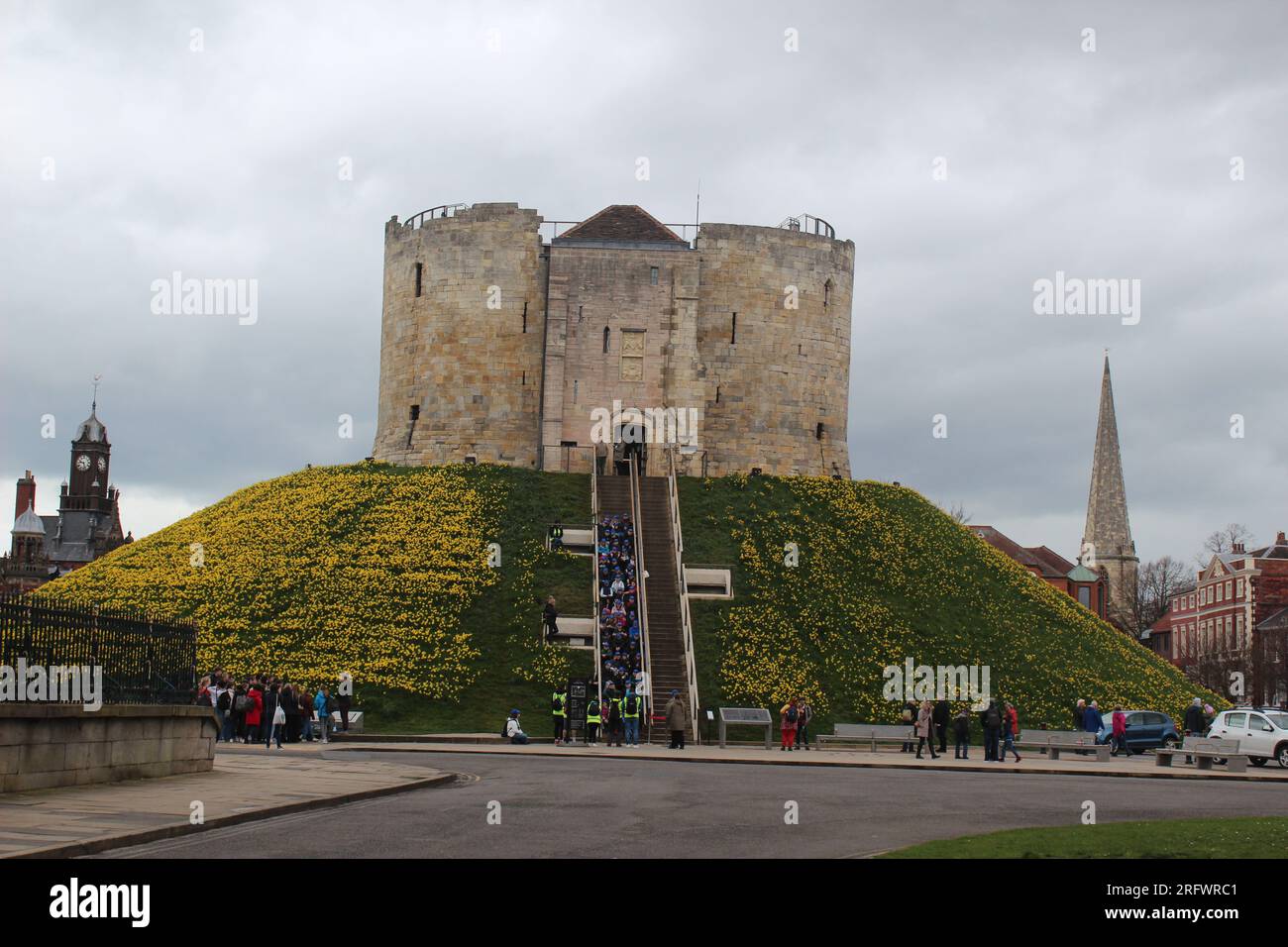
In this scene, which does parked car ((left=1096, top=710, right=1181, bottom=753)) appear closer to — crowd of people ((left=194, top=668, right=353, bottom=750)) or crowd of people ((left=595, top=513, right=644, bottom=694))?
crowd of people ((left=595, top=513, right=644, bottom=694))

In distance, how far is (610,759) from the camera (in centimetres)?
3020

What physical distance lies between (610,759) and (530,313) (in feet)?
90.2

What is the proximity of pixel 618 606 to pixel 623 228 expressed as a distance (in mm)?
19850

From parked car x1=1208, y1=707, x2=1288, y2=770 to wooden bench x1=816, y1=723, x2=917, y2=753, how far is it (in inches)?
285

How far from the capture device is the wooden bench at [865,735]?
36188 mm

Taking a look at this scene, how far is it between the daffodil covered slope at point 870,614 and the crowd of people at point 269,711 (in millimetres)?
9617

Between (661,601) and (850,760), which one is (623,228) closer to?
(661,601)

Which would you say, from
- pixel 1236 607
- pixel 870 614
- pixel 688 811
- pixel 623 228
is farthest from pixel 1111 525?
pixel 688 811

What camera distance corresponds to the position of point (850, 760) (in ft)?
104

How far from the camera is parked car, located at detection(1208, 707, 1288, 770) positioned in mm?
34625

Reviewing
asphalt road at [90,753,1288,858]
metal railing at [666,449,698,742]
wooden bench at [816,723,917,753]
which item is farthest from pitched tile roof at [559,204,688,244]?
asphalt road at [90,753,1288,858]

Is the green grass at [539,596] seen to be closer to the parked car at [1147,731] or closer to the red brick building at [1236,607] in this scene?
the parked car at [1147,731]

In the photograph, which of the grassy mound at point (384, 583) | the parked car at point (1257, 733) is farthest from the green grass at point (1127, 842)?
the grassy mound at point (384, 583)
